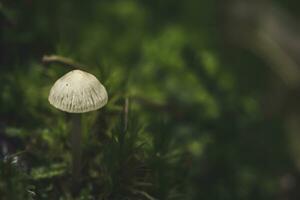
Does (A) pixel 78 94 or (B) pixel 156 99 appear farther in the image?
(B) pixel 156 99

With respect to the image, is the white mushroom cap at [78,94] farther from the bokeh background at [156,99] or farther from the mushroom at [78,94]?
the bokeh background at [156,99]

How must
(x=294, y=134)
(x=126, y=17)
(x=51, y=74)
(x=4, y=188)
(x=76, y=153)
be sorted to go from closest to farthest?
(x=4, y=188), (x=76, y=153), (x=51, y=74), (x=126, y=17), (x=294, y=134)

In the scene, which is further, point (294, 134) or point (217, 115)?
point (294, 134)

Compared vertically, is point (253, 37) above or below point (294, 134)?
above

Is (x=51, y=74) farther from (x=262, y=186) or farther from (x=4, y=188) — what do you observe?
(x=262, y=186)

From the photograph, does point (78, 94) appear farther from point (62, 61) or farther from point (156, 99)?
point (156, 99)

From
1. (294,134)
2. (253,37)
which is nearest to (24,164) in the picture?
(294,134)

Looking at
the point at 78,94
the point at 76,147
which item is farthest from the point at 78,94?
the point at 76,147
